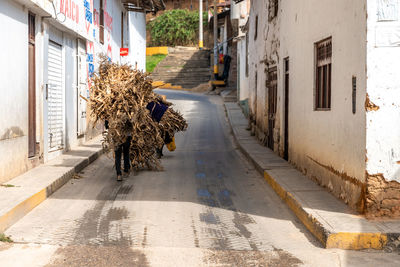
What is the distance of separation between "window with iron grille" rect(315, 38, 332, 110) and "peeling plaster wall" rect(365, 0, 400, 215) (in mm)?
1759

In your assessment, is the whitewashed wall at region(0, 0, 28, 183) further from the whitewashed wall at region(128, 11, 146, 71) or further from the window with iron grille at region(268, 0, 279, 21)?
the whitewashed wall at region(128, 11, 146, 71)

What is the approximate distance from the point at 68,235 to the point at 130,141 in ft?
14.2

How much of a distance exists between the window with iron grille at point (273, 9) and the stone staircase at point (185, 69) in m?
24.4

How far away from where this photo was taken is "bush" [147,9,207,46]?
50.2 m

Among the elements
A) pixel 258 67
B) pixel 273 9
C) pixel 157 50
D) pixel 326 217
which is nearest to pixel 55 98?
pixel 273 9

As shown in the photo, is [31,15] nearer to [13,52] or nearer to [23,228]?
[13,52]

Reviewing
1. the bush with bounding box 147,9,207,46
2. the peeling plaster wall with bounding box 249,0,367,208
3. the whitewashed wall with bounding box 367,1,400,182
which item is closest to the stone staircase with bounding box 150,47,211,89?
the bush with bounding box 147,9,207,46

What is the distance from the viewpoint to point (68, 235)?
19.9 feet

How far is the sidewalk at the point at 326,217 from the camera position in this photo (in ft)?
19.0

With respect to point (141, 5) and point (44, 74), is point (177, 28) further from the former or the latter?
point (44, 74)

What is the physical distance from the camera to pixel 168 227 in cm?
645

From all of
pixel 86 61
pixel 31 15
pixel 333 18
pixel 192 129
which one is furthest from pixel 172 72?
pixel 333 18

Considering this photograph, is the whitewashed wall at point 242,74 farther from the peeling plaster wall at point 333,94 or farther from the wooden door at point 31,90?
the wooden door at point 31,90

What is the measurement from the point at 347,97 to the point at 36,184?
197 inches
